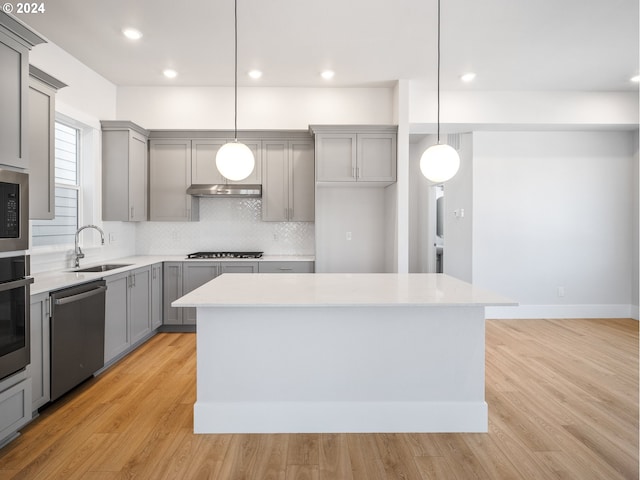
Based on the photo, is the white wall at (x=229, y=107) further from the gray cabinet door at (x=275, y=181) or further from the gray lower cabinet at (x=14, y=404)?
the gray lower cabinet at (x=14, y=404)

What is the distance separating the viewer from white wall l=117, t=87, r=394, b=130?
16.4 feet

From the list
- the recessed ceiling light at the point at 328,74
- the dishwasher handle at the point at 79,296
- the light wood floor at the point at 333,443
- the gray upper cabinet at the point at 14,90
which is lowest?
the light wood floor at the point at 333,443

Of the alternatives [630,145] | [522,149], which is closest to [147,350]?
[522,149]

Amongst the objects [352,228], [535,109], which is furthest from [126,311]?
[535,109]

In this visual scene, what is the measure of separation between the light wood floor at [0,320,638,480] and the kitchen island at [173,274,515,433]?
94 mm

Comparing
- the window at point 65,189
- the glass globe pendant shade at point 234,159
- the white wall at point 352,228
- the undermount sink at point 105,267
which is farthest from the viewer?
the white wall at point 352,228

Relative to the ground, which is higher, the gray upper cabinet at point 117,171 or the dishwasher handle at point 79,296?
the gray upper cabinet at point 117,171

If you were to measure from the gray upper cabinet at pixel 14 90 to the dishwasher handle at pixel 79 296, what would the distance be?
0.91m

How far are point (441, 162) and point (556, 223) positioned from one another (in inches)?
140

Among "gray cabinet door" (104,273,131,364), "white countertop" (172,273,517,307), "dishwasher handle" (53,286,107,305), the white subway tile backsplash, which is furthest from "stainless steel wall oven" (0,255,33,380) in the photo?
the white subway tile backsplash

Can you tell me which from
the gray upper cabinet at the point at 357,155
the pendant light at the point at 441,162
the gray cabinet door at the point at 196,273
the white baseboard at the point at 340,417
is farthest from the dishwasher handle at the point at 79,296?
the pendant light at the point at 441,162

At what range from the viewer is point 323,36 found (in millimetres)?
3670

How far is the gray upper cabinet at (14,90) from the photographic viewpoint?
229 cm

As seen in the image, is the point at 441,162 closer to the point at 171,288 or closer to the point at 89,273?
the point at 89,273
